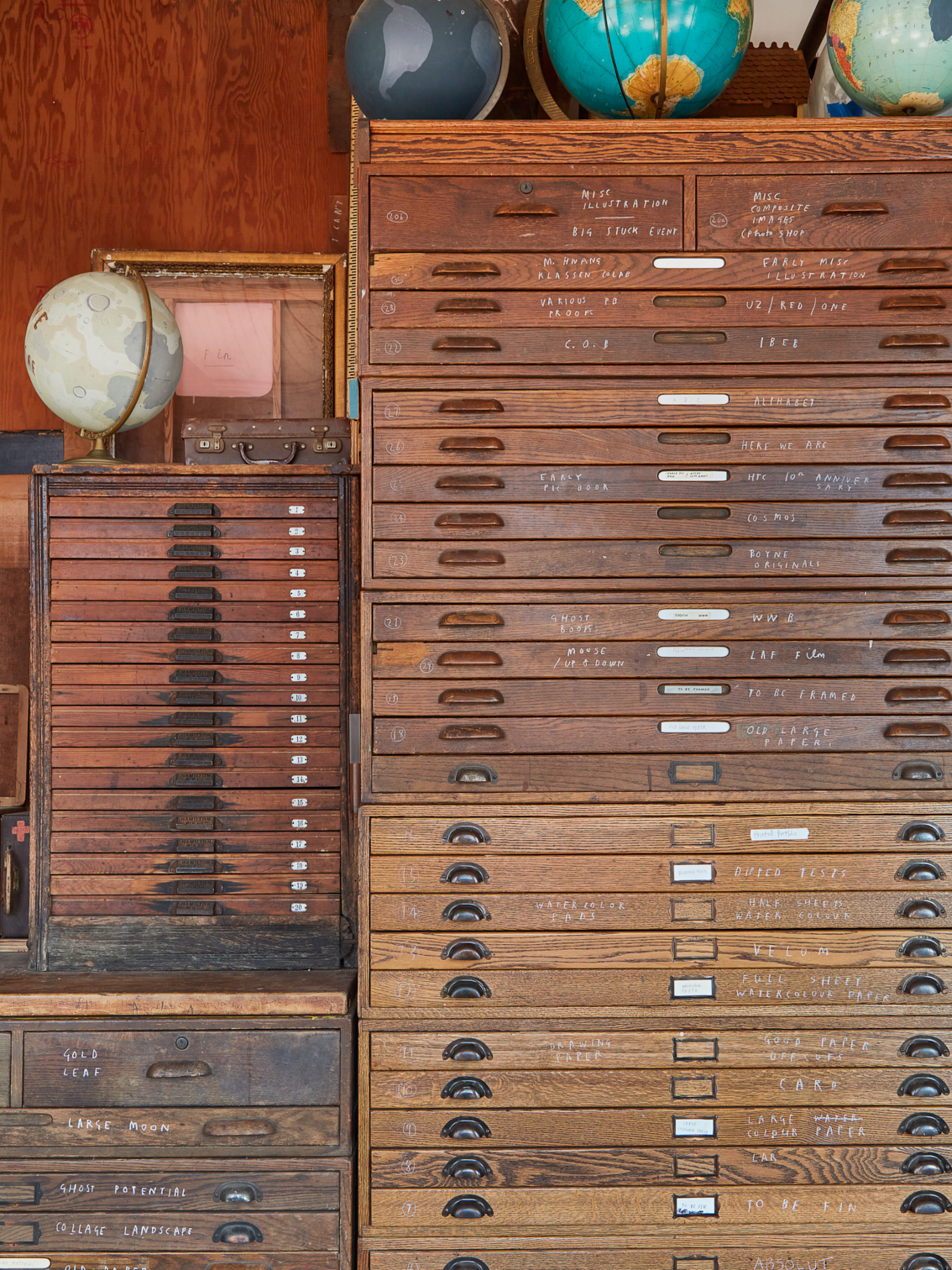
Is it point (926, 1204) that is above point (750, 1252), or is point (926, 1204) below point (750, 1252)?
above

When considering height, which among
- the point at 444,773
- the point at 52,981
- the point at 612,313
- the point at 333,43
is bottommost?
the point at 52,981

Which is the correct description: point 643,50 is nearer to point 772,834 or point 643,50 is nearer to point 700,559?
point 700,559

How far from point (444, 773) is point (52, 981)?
1.03 meters

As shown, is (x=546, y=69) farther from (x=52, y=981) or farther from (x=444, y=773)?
(x=52, y=981)

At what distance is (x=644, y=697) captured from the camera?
2.17 m

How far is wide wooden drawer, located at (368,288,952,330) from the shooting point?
217cm

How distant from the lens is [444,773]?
216cm

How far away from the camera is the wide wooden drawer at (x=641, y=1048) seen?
7.02 feet

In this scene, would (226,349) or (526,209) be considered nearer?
(526,209)

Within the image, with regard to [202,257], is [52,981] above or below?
below

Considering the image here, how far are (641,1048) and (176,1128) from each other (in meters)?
1.03

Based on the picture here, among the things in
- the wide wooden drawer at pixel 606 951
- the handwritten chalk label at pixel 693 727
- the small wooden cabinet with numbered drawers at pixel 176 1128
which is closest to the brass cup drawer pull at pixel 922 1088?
the wide wooden drawer at pixel 606 951

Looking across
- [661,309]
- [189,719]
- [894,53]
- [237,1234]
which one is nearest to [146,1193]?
[237,1234]

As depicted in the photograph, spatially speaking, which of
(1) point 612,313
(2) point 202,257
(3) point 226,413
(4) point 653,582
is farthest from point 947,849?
(2) point 202,257
